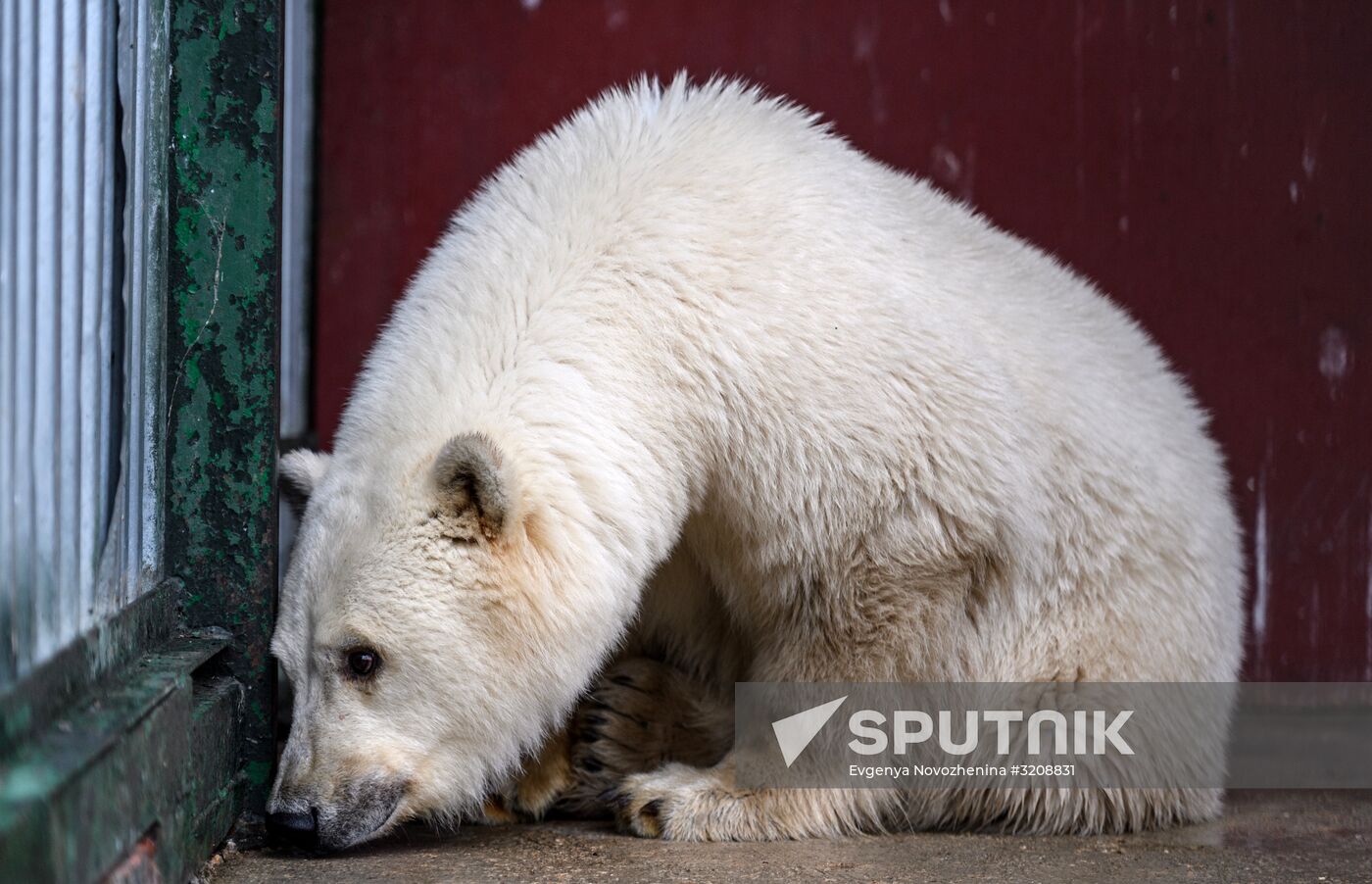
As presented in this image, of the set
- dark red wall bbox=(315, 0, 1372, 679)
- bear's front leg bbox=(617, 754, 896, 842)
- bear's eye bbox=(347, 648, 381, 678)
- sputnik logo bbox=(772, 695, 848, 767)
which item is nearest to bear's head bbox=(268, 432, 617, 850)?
bear's eye bbox=(347, 648, 381, 678)

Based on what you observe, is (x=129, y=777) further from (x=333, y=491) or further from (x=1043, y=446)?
(x=1043, y=446)

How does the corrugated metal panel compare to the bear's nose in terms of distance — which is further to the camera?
the bear's nose

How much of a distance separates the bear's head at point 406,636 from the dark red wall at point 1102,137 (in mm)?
2072

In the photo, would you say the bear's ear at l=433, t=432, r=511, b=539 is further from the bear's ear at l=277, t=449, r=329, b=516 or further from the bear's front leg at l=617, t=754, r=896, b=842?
the bear's front leg at l=617, t=754, r=896, b=842

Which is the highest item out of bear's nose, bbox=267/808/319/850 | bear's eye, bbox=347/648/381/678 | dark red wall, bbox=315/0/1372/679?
dark red wall, bbox=315/0/1372/679

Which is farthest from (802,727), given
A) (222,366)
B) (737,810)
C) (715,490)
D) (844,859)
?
(222,366)

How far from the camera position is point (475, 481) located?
280 centimetres

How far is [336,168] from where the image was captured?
480cm

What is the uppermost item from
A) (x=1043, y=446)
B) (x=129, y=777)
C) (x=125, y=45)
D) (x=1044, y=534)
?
(x=125, y=45)

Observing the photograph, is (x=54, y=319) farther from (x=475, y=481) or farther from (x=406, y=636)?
(x=406, y=636)

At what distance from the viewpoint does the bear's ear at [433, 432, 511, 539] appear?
275 centimetres

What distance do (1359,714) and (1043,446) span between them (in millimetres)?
2159

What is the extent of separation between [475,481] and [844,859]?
3.85 ft

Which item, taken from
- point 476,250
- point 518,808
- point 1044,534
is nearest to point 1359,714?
point 1044,534
